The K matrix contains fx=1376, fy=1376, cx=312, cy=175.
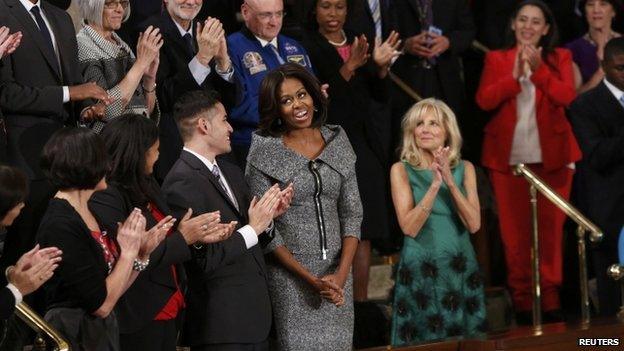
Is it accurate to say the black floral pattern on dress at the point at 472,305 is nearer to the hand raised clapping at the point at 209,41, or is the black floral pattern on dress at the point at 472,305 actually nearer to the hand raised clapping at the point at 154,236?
the hand raised clapping at the point at 209,41

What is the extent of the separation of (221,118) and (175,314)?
0.94 m

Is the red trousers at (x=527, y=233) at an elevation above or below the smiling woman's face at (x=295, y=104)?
below

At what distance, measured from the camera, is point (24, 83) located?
20.1ft

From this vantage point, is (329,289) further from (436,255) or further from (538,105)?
(538,105)

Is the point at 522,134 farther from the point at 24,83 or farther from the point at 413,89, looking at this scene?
the point at 24,83

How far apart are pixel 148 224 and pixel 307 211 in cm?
105

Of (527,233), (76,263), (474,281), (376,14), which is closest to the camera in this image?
(76,263)

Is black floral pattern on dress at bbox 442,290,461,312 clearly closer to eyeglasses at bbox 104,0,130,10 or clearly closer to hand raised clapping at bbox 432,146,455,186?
hand raised clapping at bbox 432,146,455,186

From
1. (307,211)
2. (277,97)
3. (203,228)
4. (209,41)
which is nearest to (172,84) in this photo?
(209,41)

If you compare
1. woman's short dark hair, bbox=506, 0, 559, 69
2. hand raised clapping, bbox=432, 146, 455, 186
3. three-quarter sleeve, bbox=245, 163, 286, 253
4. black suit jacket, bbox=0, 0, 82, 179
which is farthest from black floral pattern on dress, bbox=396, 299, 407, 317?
woman's short dark hair, bbox=506, 0, 559, 69

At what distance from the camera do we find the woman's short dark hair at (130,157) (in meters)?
5.38

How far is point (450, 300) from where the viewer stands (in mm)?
6922

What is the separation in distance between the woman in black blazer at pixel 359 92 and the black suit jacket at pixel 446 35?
0.61 m

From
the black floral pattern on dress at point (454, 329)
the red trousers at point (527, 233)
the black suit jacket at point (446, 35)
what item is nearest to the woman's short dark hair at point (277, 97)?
the black floral pattern on dress at point (454, 329)
